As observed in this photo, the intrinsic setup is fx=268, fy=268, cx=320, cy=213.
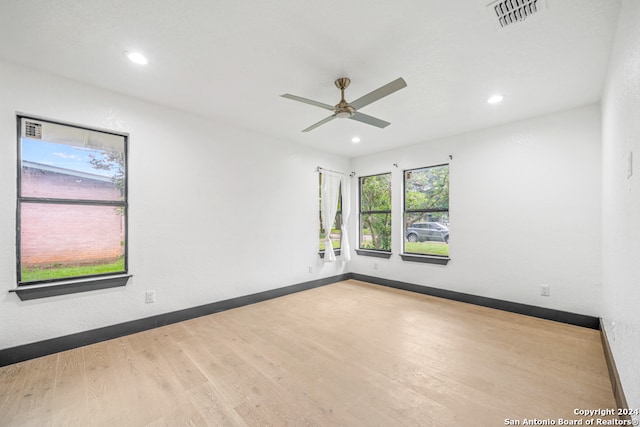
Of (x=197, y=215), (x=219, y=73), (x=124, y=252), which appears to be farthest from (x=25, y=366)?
(x=219, y=73)

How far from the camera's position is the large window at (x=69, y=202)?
2.45m

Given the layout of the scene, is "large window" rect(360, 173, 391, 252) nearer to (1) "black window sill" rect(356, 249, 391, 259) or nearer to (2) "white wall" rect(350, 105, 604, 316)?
(1) "black window sill" rect(356, 249, 391, 259)

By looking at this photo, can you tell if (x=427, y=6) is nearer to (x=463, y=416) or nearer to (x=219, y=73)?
(x=219, y=73)

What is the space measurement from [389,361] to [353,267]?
3.26 m

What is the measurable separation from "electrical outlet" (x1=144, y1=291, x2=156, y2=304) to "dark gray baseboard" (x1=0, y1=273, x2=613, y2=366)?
0.19 meters

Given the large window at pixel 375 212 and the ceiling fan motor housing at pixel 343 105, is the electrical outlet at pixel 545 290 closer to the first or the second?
the large window at pixel 375 212

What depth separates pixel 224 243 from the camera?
371 cm

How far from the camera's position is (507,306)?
3633mm

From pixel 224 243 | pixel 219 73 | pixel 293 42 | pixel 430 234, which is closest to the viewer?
pixel 293 42

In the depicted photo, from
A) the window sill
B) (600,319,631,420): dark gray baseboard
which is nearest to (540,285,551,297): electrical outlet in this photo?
(600,319,631,420): dark gray baseboard

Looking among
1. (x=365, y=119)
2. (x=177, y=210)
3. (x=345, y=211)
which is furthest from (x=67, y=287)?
(x=345, y=211)

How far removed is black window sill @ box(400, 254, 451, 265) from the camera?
4.27 metres

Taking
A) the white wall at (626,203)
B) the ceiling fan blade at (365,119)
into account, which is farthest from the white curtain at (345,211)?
the white wall at (626,203)

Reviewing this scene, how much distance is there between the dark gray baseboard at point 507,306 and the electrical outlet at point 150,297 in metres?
3.69
